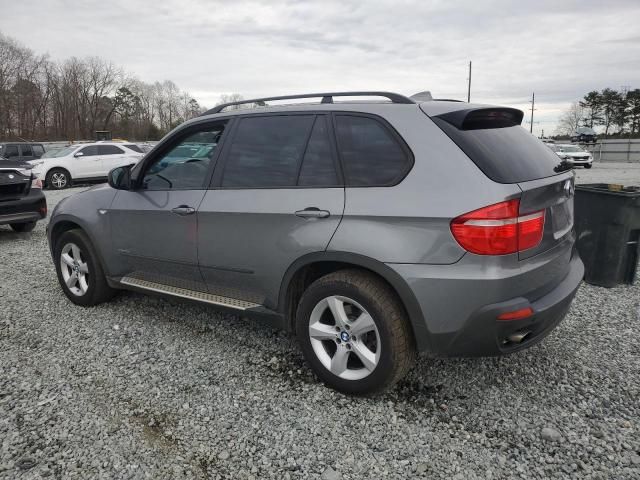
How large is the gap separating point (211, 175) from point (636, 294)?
4093 millimetres

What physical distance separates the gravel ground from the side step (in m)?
0.39

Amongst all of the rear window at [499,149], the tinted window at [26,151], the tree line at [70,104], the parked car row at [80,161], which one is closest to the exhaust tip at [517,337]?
the rear window at [499,149]

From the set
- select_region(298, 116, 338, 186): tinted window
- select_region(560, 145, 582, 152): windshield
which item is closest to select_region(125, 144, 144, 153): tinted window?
select_region(298, 116, 338, 186): tinted window

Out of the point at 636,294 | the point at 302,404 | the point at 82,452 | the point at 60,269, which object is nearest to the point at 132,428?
the point at 82,452

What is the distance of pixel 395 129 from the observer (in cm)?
272

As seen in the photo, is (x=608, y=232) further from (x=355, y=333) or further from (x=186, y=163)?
(x=186, y=163)

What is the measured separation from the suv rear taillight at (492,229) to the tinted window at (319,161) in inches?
31.3

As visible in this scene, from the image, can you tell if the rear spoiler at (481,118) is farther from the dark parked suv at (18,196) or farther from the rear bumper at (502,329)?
the dark parked suv at (18,196)

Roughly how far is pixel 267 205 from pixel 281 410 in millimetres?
1211

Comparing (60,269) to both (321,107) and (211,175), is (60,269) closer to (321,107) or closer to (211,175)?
(211,175)

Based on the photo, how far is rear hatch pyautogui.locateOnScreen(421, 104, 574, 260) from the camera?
2506 mm

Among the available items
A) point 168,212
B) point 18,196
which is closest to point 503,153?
point 168,212

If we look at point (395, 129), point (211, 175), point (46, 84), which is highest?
point (46, 84)

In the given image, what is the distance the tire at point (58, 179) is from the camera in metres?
16.5
